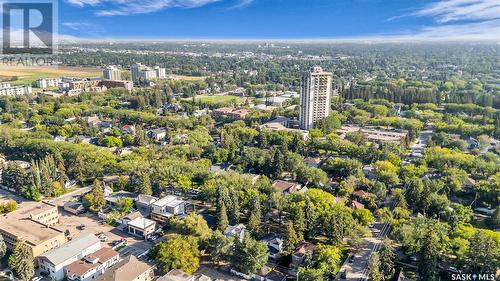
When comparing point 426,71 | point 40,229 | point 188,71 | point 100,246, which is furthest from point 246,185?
point 426,71

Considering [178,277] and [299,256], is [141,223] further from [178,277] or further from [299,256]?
[299,256]

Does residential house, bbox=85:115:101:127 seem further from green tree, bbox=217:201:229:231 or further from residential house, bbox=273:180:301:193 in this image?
green tree, bbox=217:201:229:231

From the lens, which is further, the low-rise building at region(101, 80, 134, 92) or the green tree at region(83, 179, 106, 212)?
the low-rise building at region(101, 80, 134, 92)

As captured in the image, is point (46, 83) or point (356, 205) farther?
point (46, 83)

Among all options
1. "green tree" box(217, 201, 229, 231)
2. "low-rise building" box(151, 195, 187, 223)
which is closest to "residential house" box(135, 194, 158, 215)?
"low-rise building" box(151, 195, 187, 223)

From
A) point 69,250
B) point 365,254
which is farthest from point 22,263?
point 365,254

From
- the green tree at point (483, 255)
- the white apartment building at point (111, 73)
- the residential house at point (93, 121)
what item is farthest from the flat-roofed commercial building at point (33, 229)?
the white apartment building at point (111, 73)
